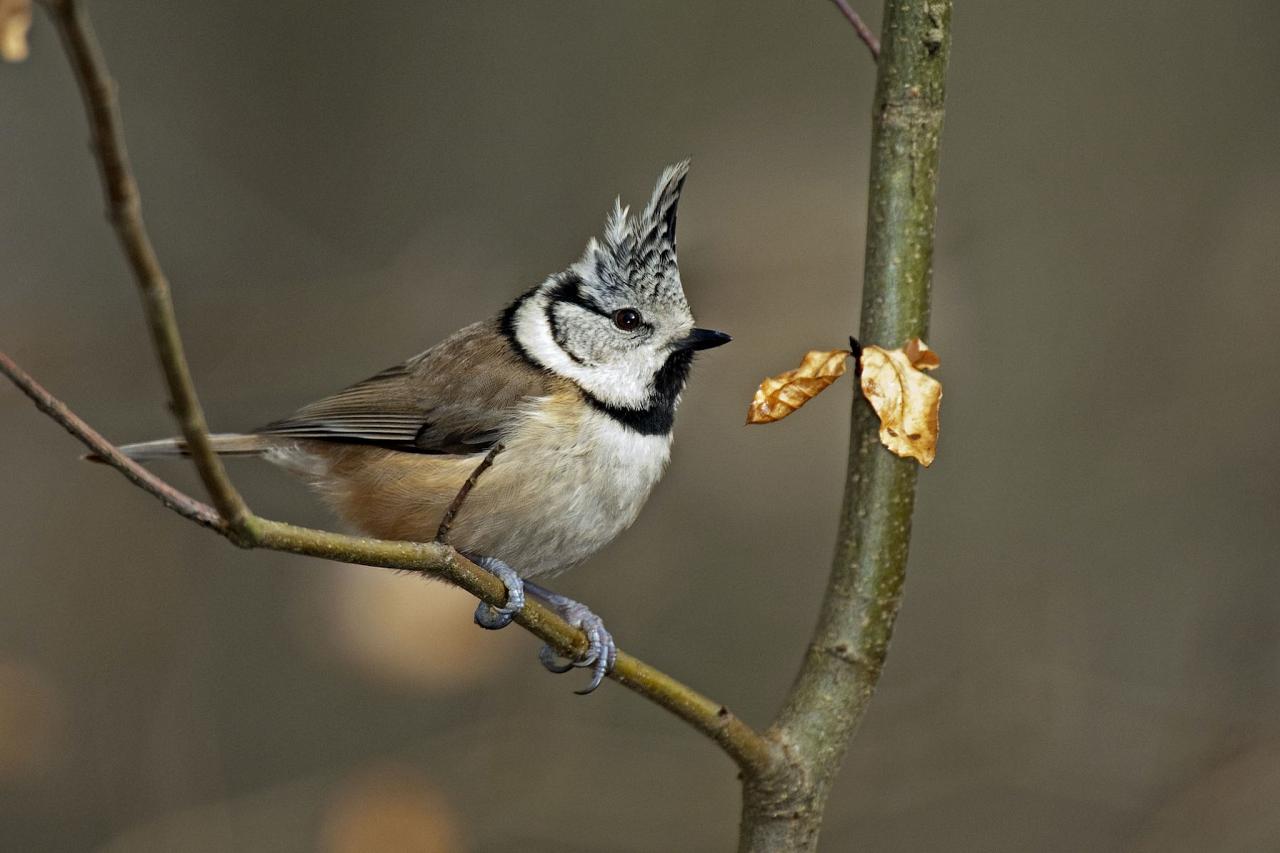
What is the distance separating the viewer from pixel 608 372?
3441 mm

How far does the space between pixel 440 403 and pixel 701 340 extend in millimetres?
737

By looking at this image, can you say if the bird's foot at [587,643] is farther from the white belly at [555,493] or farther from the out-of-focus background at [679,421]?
the out-of-focus background at [679,421]

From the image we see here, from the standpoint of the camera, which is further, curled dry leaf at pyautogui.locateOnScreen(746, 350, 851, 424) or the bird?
the bird

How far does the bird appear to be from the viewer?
3.14 metres

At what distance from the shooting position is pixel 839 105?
6.18 m

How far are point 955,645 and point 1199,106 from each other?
3.06 m

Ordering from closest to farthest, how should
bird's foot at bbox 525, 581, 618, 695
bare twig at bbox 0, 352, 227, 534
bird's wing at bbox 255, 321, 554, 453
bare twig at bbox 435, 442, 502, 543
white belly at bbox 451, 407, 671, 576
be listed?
bare twig at bbox 0, 352, 227, 534
bare twig at bbox 435, 442, 502, 543
bird's foot at bbox 525, 581, 618, 695
white belly at bbox 451, 407, 671, 576
bird's wing at bbox 255, 321, 554, 453

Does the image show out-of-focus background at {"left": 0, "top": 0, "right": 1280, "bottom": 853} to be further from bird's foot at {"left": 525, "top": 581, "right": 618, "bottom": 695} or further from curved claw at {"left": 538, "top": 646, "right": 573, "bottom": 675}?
curved claw at {"left": 538, "top": 646, "right": 573, "bottom": 675}

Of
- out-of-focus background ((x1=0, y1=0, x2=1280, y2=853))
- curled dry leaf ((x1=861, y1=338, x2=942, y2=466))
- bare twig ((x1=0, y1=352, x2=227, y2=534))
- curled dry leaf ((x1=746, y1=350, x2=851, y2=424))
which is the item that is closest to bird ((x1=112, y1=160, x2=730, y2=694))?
out-of-focus background ((x1=0, y1=0, x2=1280, y2=853))

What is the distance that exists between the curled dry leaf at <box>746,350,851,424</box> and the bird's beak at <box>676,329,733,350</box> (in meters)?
0.88

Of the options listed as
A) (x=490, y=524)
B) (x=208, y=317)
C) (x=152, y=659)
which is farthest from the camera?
(x=152, y=659)

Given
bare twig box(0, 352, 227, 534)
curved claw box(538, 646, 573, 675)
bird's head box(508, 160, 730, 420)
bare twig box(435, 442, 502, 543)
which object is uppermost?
bird's head box(508, 160, 730, 420)

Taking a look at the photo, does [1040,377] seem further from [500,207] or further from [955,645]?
[500,207]

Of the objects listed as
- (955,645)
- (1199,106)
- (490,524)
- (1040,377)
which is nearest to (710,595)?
(955,645)
